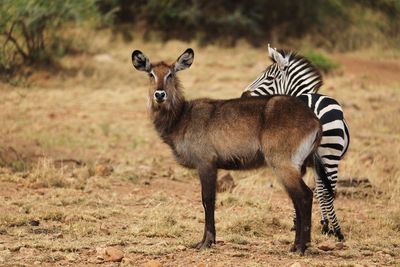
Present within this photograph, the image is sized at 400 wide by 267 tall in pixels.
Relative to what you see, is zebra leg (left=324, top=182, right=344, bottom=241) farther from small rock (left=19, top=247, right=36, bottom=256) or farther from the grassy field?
small rock (left=19, top=247, right=36, bottom=256)

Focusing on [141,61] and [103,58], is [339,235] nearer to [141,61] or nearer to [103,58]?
[141,61]

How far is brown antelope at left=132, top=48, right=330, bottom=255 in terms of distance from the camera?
25.9ft

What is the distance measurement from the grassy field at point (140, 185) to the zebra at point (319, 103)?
421 millimetres

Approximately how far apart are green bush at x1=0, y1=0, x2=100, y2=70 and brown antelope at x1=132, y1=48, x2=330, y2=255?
30.2ft

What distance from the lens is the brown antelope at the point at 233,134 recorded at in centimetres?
789

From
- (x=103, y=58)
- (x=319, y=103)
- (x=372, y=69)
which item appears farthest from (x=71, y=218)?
(x=372, y=69)

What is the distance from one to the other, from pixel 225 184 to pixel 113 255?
4454 mm

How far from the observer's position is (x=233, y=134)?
26.8 feet

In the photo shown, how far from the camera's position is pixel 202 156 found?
8.20m

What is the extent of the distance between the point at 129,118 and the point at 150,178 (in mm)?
4849

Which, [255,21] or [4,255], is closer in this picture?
[4,255]

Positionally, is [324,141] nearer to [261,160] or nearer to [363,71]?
[261,160]

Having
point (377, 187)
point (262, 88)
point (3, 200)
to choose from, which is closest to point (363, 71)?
point (377, 187)

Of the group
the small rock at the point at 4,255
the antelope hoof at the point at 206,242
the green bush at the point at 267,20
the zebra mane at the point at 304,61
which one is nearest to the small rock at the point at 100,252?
the small rock at the point at 4,255
